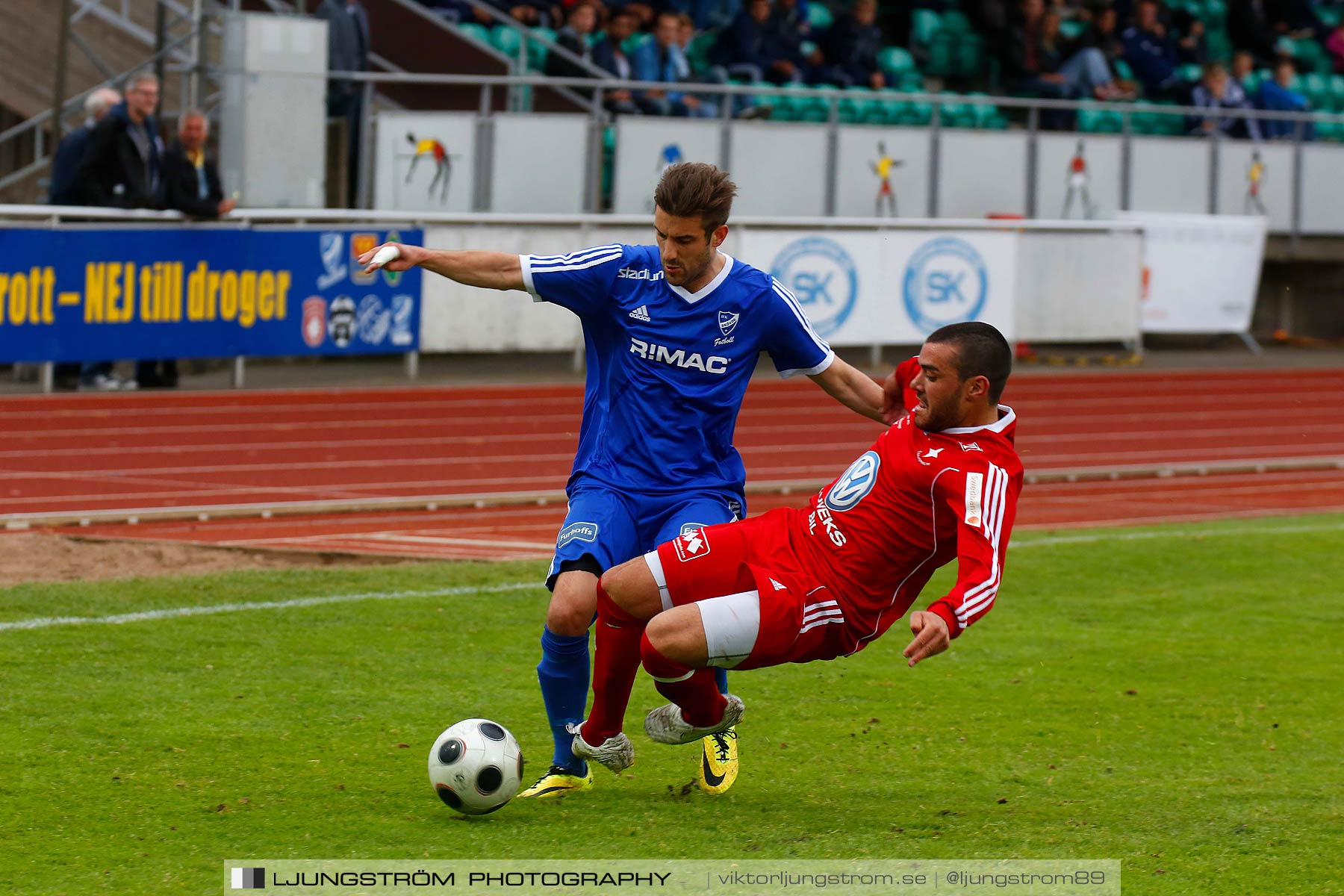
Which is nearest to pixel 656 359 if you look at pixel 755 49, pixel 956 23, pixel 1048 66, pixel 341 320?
pixel 341 320

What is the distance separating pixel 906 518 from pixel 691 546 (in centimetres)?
60

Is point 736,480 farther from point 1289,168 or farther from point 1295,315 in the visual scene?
point 1295,315

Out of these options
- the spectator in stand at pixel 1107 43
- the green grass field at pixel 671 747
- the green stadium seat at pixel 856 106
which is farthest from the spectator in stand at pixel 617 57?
the green grass field at pixel 671 747

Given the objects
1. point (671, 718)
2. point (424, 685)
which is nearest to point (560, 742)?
point (671, 718)

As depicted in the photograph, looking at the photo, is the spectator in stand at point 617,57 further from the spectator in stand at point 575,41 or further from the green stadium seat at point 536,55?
the green stadium seat at point 536,55

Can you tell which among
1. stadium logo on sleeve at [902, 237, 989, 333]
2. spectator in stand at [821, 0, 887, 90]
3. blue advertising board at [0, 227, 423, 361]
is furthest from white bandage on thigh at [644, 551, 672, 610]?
spectator in stand at [821, 0, 887, 90]

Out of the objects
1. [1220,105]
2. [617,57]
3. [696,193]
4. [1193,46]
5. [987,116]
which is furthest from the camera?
[1193,46]

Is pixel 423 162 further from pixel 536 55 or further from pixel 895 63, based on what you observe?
pixel 895 63

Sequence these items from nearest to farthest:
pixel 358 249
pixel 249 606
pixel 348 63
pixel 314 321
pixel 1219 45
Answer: pixel 249 606 → pixel 314 321 → pixel 358 249 → pixel 348 63 → pixel 1219 45

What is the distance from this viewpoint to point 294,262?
15.4 m

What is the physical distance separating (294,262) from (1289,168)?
46.2ft

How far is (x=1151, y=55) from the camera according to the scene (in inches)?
967

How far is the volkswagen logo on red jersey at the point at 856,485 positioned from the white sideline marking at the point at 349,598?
3753 mm

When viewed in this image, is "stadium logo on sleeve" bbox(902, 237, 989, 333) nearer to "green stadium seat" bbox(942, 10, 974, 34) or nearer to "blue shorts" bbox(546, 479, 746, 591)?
"green stadium seat" bbox(942, 10, 974, 34)
